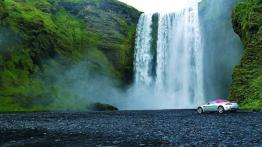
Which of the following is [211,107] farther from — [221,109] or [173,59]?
[173,59]

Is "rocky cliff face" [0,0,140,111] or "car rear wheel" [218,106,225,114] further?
Answer: "rocky cliff face" [0,0,140,111]

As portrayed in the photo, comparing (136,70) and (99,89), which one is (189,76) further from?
(99,89)

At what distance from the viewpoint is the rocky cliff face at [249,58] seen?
5825 cm

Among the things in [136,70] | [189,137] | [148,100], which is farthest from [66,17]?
[189,137]

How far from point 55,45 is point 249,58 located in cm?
5909

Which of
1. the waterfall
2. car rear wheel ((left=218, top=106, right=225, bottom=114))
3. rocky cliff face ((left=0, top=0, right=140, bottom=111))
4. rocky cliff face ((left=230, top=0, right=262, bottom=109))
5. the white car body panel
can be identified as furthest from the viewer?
rocky cliff face ((left=0, top=0, right=140, bottom=111))

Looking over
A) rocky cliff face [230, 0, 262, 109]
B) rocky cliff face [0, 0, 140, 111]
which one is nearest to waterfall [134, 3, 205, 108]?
rocky cliff face [0, 0, 140, 111]

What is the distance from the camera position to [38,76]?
99562 millimetres

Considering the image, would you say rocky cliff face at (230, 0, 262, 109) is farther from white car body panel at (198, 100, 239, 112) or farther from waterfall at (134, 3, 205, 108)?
waterfall at (134, 3, 205, 108)

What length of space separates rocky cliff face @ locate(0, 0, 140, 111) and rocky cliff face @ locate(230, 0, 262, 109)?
41376 millimetres

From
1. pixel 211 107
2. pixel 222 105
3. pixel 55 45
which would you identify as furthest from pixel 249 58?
pixel 55 45

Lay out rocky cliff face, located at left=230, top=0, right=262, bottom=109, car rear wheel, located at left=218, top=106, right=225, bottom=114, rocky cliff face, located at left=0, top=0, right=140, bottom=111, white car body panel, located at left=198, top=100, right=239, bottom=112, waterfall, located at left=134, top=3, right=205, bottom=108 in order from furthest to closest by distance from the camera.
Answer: rocky cliff face, located at left=0, top=0, right=140, bottom=111 → waterfall, located at left=134, top=3, right=205, bottom=108 → rocky cliff face, located at left=230, top=0, right=262, bottom=109 → car rear wheel, located at left=218, top=106, right=225, bottom=114 → white car body panel, located at left=198, top=100, right=239, bottom=112

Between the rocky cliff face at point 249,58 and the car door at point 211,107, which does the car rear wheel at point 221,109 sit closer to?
the car door at point 211,107

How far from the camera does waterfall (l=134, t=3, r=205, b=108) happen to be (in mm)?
92625
